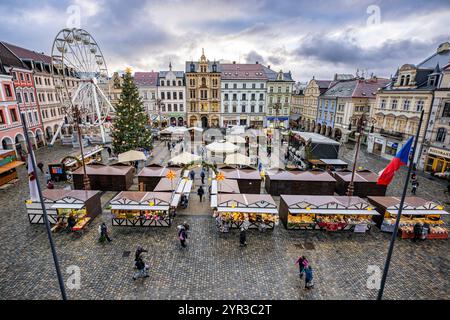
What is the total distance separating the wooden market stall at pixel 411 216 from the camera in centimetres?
1552

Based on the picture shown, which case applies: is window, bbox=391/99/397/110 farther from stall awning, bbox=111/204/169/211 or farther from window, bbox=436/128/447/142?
stall awning, bbox=111/204/169/211

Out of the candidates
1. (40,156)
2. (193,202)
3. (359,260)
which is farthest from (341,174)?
(40,156)

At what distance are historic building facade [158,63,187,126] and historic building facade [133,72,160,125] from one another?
1.74 m

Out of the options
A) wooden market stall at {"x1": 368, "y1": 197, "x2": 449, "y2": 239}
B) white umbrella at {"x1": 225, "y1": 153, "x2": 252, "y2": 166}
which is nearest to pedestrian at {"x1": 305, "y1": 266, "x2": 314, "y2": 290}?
wooden market stall at {"x1": 368, "y1": 197, "x2": 449, "y2": 239}

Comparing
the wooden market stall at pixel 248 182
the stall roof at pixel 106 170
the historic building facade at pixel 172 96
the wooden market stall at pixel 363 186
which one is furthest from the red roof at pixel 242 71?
the wooden market stall at pixel 363 186

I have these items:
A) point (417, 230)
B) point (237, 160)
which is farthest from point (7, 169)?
point (417, 230)

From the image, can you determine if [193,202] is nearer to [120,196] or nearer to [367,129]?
[120,196]

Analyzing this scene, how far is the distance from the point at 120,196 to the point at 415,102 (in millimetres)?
34961

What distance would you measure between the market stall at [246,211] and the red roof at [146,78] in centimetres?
4982

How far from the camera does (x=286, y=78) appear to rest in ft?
189

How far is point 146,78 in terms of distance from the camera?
195 ft

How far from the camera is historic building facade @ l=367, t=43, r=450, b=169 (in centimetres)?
2880

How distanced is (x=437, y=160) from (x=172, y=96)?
4984cm
